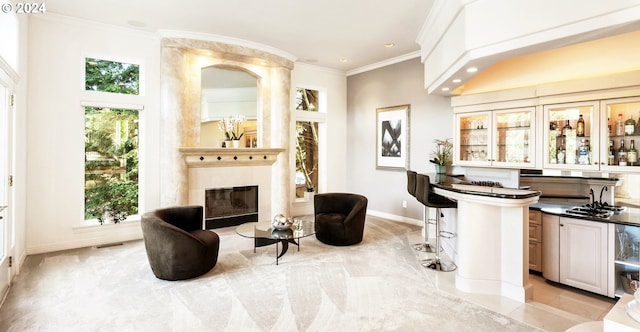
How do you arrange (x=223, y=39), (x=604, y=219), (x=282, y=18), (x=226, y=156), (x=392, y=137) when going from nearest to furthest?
(x=604, y=219)
(x=282, y=18)
(x=223, y=39)
(x=226, y=156)
(x=392, y=137)

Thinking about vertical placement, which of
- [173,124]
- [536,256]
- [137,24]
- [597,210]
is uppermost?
[137,24]

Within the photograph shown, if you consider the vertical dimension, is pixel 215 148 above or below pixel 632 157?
above

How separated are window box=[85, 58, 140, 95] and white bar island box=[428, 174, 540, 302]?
16.0ft

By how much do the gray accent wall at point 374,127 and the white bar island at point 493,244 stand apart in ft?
8.39

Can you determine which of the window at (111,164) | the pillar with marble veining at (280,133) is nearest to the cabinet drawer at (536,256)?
the pillar with marble veining at (280,133)

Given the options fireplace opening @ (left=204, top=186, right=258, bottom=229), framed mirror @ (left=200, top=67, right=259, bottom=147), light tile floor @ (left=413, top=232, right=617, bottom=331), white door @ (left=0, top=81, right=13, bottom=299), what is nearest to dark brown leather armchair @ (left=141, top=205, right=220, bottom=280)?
white door @ (left=0, top=81, right=13, bottom=299)

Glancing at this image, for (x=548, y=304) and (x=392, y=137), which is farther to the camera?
(x=392, y=137)

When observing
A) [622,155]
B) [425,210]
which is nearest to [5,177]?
[425,210]

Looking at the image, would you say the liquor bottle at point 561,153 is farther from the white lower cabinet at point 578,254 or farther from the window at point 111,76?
the window at point 111,76

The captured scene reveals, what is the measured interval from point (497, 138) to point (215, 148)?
171 inches

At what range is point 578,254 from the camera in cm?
357

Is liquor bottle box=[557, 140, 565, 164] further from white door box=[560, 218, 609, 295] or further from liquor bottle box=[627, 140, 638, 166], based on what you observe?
white door box=[560, 218, 609, 295]

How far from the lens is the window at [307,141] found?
7.11 meters

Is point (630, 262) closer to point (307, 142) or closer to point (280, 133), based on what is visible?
point (280, 133)
